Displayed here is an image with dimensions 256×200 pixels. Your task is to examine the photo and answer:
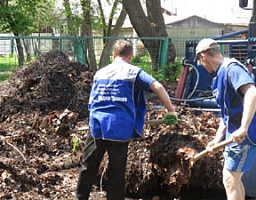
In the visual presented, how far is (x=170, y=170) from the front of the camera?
565 cm

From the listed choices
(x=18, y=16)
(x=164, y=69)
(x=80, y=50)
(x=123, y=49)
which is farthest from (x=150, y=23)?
(x=123, y=49)

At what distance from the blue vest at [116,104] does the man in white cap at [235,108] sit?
798mm

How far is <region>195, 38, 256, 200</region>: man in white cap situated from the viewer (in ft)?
13.5

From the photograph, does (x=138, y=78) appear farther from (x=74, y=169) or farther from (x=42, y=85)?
(x=42, y=85)

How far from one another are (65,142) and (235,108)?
312 centimetres

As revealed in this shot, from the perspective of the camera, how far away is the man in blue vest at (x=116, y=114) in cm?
491

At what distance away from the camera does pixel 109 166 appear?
5098 mm

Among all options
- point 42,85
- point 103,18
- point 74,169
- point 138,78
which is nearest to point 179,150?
point 138,78

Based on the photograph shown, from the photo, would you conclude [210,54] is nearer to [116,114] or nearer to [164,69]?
[116,114]

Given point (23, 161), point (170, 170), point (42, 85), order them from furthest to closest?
point (42, 85), point (23, 161), point (170, 170)

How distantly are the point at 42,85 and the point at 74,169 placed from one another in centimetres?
176

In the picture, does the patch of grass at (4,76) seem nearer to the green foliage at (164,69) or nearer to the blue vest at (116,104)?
the green foliage at (164,69)

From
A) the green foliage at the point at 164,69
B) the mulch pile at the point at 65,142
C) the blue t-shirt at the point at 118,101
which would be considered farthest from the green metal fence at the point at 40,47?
the blue t-shirt at the point at 118,101

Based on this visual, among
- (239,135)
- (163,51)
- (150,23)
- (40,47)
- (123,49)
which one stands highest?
(150,23)
